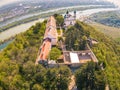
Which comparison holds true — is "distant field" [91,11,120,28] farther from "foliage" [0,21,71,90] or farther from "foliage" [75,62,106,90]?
"foliage" [75,62,106,90]

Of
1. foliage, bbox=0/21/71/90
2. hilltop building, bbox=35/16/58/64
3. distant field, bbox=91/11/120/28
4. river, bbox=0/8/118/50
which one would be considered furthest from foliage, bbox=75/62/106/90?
distant field, bbox=91/11/120/28

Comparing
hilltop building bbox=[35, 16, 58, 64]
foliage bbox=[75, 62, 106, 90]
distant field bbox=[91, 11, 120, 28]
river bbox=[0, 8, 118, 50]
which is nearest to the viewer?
foliage bbox=[75, 62, 106, 90]

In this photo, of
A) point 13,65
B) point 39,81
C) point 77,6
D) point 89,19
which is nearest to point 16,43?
point 13,65

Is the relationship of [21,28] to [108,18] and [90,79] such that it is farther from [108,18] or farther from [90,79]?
[90,79]

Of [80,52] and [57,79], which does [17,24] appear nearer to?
[80,52]

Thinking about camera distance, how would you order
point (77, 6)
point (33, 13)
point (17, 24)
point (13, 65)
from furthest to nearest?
point (77, 6), point (33, 13), point (17, 24), point (13, 65)

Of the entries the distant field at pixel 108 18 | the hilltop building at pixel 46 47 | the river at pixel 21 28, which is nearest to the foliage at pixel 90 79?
the hilltop building at pixel 46 47

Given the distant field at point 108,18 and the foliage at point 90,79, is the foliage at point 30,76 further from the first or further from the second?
the distant field at point 108,18

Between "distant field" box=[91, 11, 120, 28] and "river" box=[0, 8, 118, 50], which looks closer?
"river" box=[0, 8, 118, 50]

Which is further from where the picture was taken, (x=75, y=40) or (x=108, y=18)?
(x=108, y=18)

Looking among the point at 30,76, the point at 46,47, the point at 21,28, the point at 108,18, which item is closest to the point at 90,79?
the point at 30,76

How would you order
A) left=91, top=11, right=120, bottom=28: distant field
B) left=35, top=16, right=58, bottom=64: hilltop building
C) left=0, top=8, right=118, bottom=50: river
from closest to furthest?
1. left=35, top=16, right=58, bottom=64: hilltop building
2. left=0, top=8, right=118, bottom=50: river
3. left=91, top=11, right=120, bottom=28: distant field
